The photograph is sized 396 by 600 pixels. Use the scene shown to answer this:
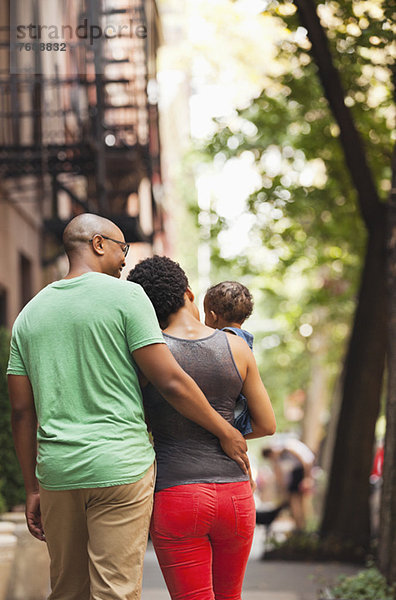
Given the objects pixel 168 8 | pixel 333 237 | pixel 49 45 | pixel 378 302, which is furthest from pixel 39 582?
pixel 168 8

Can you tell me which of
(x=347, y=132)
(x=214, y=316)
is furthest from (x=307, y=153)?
(x=214, y=316)

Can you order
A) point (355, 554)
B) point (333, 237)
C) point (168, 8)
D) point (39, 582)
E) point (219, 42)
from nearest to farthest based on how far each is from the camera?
point (39, 582)
point (355, 554)
point (333, 237)
point (219, 42)
point (168, 8)

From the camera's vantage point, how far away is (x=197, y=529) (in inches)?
136

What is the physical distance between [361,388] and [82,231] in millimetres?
8381

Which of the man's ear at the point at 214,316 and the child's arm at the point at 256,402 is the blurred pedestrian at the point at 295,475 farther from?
the child's arm at the point at 256,402

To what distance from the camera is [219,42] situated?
1650 centimetres

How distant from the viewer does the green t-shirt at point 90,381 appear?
3.19 metres

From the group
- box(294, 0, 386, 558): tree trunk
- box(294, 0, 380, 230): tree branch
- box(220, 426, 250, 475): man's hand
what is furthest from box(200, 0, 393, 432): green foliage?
box(220, 426, 250, 475): man's hand

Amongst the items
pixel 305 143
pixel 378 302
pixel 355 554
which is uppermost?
pixel 305 143

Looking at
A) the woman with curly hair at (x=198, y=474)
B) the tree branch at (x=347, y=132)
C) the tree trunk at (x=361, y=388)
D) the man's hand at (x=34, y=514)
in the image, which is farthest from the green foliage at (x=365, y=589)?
the tree branch at (x=347, y=132)

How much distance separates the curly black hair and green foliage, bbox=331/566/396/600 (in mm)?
3729

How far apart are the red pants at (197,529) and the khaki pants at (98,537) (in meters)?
0.12

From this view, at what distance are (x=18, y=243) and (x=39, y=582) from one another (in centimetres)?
695

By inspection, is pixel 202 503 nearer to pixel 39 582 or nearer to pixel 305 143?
pixel 39 582
